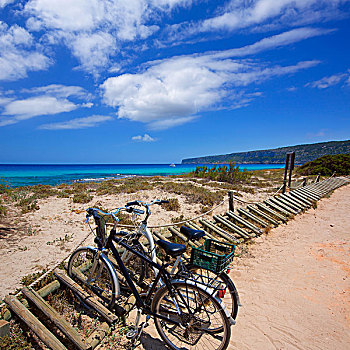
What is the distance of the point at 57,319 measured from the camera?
2730mm

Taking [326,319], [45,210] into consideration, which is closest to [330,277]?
[326,319]

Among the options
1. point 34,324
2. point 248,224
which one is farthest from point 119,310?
point 248,224

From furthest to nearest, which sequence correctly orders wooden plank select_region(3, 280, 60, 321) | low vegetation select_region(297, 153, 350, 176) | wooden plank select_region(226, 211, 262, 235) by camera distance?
low vegetation select_region(297, 153, 350, 176), wooden plank select_region(226, 211, 262, 235), wooden plank select_region(3, 280, 60, 321)

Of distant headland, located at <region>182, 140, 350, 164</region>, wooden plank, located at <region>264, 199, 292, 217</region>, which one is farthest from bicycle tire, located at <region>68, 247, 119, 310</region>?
distant headland, located at <region>182, 140, 350, 164</region>

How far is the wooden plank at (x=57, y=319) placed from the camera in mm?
2558

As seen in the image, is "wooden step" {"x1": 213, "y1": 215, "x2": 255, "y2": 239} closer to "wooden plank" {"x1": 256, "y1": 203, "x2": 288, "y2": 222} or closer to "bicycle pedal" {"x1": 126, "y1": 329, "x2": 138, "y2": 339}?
"wooden plank" {"x1": 256, "y1": 203, "x2": 288, "y2": 222}

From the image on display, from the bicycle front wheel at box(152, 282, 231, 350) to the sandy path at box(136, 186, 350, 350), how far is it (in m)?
0.26

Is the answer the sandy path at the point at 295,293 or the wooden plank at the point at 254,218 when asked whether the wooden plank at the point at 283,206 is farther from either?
the wooden plank at the point at 254,218

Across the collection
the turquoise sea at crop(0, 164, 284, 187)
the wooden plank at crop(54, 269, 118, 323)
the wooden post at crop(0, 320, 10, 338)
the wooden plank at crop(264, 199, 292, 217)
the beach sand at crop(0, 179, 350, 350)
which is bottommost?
the turquoise sea at crop(0, 164, 284, 187)

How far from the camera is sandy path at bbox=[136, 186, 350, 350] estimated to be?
298 centimetres

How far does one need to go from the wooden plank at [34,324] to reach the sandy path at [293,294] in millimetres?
1136

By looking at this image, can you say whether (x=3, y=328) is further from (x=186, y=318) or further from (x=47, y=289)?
(x=186, y=318)

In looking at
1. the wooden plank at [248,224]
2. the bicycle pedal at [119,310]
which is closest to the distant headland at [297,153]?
the wooden plank at [248,224]

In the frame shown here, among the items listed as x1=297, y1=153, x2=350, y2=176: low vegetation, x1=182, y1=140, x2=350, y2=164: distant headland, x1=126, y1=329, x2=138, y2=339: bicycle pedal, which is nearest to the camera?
x1=126, y1=329, x2=138, y2=339: bicycle pedal
